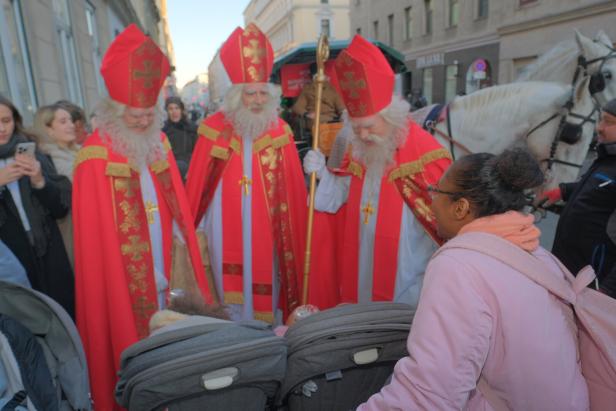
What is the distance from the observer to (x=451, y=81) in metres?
22.7

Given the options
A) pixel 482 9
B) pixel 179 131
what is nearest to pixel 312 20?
pixel 482 9

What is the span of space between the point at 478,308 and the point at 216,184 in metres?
2.66

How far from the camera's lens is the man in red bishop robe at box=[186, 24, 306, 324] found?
134 inches

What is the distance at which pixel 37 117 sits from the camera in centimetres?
330

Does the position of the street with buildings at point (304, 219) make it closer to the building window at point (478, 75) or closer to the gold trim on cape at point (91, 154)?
the gold trim on cape at point (91, 154)

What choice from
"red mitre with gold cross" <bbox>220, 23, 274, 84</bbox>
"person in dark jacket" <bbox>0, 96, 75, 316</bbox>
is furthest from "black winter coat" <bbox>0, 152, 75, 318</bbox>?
"red mitre with gold cross" <bbox>220, 23, 274, 84</bbox>

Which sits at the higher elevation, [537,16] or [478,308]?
[537,16]

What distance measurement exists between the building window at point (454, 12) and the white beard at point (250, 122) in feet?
70.0

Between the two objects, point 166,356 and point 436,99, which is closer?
point 166,356

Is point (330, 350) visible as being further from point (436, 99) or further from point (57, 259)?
point (436, 99)

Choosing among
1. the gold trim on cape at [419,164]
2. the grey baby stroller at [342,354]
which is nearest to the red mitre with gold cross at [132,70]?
the gold trim on cape at [419,164]

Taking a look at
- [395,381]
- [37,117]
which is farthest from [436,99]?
[395,381]

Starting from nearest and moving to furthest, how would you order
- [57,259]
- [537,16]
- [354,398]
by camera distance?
[354,398]
[57,259]
[537,16]

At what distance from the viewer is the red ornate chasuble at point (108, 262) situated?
2621 mm
